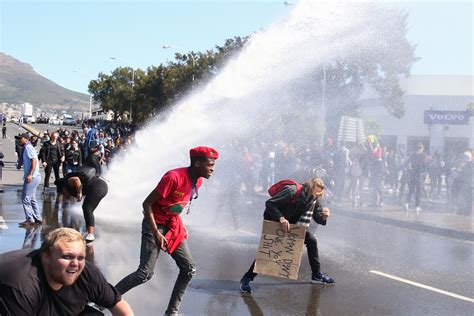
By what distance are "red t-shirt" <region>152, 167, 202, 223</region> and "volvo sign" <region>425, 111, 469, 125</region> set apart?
30.5 m

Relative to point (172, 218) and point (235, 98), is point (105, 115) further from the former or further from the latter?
point (172, 218)

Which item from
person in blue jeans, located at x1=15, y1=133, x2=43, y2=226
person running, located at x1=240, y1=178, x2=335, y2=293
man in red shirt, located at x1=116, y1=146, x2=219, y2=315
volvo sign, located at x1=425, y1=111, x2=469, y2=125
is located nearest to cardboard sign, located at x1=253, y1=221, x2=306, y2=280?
person running, located at x1=240, y1=178, x2=335, y2=293

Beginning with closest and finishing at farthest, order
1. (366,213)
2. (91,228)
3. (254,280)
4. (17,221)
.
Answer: (254,280) < (91,228) < (17,221) < (366,213)

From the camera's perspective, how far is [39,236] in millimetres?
9195

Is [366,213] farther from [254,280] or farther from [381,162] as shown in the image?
[254,280]

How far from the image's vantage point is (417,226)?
12695 mm

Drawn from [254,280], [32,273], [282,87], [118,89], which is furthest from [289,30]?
[118,89]

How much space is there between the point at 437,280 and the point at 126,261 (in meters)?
3.99

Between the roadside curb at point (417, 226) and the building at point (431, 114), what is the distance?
20451mm

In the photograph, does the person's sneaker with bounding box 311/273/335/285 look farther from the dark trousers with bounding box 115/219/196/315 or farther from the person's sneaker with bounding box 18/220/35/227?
the person's sneaker with bounding box 18/220/35/227

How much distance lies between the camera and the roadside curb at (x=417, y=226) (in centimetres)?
1179

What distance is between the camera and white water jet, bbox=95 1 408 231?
526 inches

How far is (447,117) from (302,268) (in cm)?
2821

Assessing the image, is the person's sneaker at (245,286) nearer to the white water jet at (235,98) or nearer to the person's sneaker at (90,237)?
the person's sneaker at (90,237)
